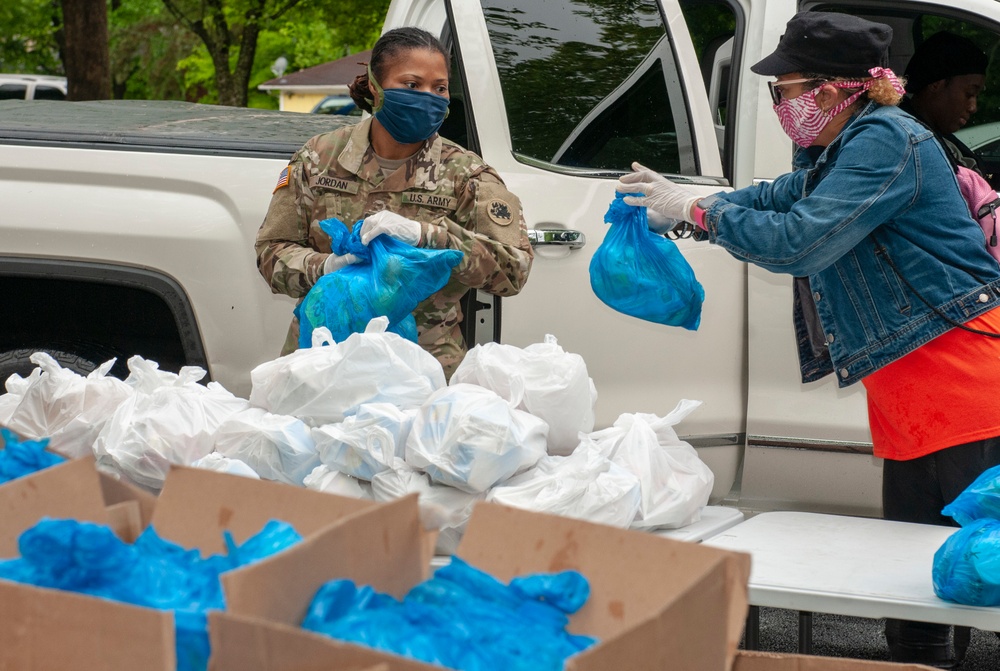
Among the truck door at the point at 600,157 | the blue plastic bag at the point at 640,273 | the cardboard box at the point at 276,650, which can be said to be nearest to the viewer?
the cardboard box at the point at 276,650

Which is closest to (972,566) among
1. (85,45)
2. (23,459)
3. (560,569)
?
(560,569)

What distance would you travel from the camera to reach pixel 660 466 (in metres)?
2.86

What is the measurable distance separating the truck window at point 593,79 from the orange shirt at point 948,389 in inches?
53.0

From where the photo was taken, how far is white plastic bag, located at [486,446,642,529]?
2.57 metres

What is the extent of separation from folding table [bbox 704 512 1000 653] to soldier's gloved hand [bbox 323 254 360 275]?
119 centimetres

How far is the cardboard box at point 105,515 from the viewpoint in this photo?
1.22 m

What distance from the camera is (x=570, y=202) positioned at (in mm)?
3785

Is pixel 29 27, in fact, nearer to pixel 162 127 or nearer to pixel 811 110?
pixel 162 127

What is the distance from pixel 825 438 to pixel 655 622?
2684 mm

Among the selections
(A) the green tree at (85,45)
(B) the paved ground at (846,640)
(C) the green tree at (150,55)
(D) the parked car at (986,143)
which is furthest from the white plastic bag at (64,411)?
(C) the green tree at (150,55)

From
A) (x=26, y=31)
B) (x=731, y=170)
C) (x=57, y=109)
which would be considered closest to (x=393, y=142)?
(x=731, y=170)

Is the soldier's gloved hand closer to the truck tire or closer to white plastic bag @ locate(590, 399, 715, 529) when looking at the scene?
white plastic bag @ locate(590, 399, 715, 529)

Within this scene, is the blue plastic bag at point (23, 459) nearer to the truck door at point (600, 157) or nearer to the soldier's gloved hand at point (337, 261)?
the soldier's gloved hand at point (337, 261)

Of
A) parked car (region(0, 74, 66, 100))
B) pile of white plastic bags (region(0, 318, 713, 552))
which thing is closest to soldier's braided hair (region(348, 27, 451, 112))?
pile of white plastic bags (region(0, 318, 713, 552))
